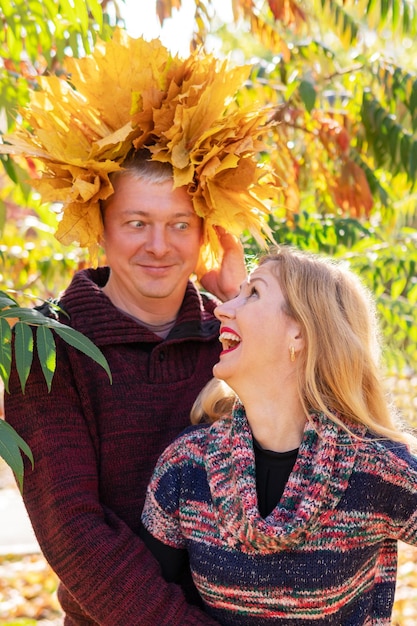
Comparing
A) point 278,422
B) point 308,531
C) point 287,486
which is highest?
point 278,422

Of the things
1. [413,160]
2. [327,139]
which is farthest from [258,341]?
[327,139]

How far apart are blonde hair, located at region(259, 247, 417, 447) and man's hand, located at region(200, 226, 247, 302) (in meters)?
0.55

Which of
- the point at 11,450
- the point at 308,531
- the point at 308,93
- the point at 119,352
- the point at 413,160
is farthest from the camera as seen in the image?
the point at 413,160

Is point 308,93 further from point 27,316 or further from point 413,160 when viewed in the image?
point 27,316

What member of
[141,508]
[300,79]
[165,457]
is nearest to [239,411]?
[165,457]

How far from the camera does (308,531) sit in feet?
7.36

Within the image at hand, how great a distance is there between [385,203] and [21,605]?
332cm

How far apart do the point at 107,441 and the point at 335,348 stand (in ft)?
2.48

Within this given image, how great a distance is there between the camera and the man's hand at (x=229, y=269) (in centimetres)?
306

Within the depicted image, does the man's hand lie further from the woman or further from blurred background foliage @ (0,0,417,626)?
blurred background foliage @ (0,0,417,626)

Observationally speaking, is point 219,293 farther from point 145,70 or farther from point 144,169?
point 145,70

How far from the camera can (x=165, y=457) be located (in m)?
2.55

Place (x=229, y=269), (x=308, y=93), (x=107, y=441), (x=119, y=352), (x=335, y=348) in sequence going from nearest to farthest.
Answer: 1. (x=335, y=348)
2. (x=107, y=441)
3. (x=119, y=352)
4. (x=229, y=269)
5. (x=308, y=93)

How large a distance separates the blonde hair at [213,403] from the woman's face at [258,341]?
209 mm
